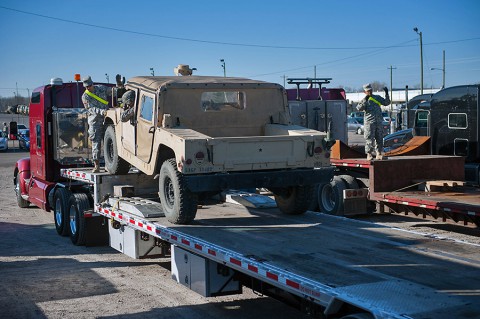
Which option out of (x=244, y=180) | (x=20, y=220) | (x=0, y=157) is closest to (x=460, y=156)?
(x=244, y=180)

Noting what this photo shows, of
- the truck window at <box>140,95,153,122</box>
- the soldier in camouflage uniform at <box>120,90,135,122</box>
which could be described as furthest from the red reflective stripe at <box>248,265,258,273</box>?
the soldier in camouflage uniform at <box>120,90,135,122</box>

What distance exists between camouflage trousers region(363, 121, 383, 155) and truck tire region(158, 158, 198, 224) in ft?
17.9

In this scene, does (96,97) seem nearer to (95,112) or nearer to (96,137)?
(95,112)

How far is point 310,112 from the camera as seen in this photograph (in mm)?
21391

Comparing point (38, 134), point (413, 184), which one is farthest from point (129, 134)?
point (413, 184)

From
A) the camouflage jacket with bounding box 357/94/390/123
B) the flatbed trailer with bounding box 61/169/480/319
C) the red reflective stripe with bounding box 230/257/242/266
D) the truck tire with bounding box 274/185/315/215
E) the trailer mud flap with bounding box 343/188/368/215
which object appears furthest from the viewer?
the trailer mud flap with bounding box 343/188/368/215

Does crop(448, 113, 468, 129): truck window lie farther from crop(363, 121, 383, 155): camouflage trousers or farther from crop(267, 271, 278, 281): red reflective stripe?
crop(267, 271, 278, 281): red reflective stripe

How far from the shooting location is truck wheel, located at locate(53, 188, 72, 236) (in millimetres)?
12906

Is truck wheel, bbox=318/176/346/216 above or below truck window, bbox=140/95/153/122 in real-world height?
below

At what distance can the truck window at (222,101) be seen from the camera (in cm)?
1009

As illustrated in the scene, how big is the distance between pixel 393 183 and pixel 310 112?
28.0ft

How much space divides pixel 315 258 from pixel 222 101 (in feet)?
13.0

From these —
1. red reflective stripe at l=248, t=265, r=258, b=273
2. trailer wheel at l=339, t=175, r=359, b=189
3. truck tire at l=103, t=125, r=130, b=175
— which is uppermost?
truck tire at l=103, t=125, r=130, b=175

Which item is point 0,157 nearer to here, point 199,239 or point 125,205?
point 125,205
